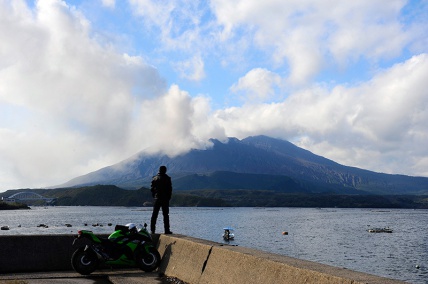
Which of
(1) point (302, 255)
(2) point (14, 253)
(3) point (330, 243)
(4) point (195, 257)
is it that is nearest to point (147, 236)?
(4) point (195, 257)

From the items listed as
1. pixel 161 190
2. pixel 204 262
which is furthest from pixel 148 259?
pixel 161 190

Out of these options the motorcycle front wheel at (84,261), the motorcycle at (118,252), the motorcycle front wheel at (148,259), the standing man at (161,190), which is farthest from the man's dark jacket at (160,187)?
the motorcycle front wheel at (84,261)

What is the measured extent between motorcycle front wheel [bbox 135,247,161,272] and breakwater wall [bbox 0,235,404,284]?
0.24 meters

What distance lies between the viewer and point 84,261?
482 inches

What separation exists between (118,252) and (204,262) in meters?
2.87

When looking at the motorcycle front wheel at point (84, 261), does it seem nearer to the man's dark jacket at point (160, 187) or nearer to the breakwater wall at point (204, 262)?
the breakwater wall at point (204, 262)

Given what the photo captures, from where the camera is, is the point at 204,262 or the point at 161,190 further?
the point at 161,190

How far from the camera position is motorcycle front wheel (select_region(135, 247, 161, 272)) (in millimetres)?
12555

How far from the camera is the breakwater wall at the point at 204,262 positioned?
728 centimetres

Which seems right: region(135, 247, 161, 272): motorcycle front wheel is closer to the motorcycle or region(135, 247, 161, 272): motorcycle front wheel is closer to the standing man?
the motorcycle

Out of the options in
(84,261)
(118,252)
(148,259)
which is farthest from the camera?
(148,259)

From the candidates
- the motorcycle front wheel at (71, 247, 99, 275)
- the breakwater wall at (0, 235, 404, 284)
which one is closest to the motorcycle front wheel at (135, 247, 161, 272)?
the breakwater wall at (0, 235, 404, 284)

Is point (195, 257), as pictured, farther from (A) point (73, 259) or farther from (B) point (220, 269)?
(A) point (73, 259)

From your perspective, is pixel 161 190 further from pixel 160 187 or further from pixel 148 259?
pixel 148 259
